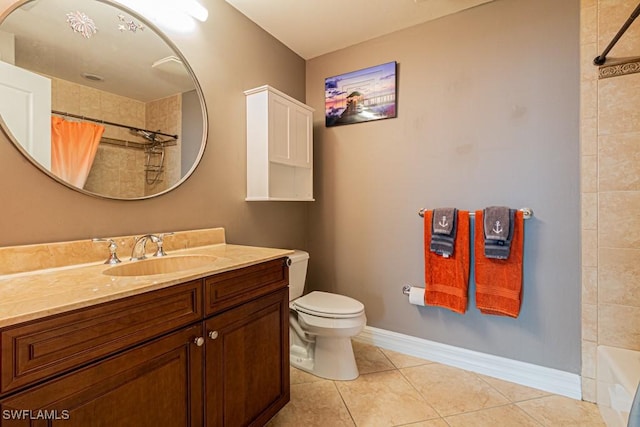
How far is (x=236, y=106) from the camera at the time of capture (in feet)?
6.08

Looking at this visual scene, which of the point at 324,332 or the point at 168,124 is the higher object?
the point at 168,124

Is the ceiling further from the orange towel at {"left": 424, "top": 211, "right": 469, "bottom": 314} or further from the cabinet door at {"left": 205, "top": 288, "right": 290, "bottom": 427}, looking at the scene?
the cabinet door at {"left": 205, "top": 288, "right": 290, "bottom": 427}

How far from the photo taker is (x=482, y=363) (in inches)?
73.7

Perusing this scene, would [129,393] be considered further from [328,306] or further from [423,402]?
[423,402]

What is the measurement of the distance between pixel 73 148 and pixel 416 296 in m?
2.01

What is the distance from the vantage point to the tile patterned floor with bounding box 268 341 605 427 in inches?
57.3

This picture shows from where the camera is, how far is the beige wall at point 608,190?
4.87 ft

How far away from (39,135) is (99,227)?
0.40 m

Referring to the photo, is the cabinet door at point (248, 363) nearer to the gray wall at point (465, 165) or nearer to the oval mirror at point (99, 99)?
the oval mirror at point (99, 99)

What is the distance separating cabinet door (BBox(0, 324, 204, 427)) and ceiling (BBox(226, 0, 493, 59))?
1.90m

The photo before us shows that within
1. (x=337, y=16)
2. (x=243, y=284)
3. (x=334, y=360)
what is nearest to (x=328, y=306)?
(x=334, y=360)

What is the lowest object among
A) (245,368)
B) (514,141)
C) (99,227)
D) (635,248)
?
(245,368)

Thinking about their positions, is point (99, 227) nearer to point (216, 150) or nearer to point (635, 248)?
point (216, 150)

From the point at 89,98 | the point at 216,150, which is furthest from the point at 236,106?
the point at 89,98
